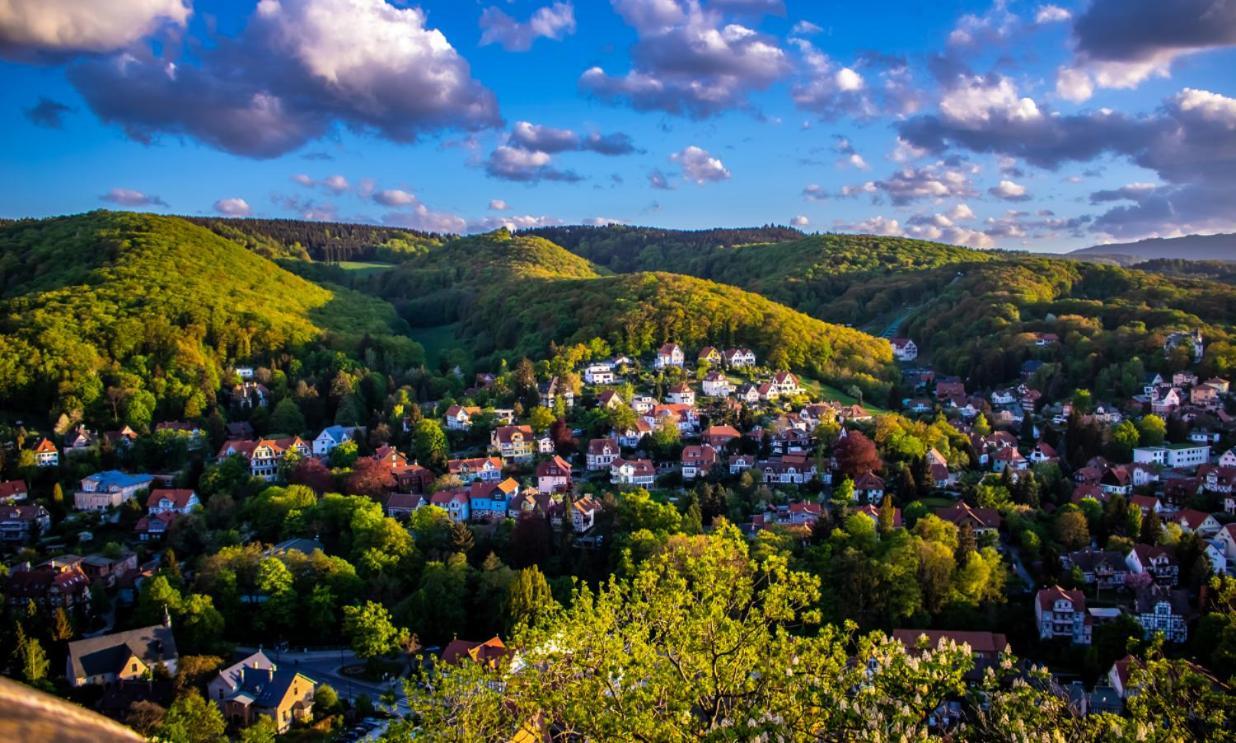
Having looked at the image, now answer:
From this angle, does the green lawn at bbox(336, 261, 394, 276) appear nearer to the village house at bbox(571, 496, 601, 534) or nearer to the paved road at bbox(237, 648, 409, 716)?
the village house at bbox(571, 496, 601, 534)

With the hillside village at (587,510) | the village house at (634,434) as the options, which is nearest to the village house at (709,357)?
the hillside village at (587,510)

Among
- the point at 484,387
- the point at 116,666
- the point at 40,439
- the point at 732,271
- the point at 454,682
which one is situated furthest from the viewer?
the point at 732,271

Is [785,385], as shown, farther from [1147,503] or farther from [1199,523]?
[1199,523]

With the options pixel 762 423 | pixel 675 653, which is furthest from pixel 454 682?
pixel 762 423

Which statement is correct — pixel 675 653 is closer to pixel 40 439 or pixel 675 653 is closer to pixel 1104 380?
pixel 40 439

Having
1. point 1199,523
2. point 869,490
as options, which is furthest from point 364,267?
point 1199,523

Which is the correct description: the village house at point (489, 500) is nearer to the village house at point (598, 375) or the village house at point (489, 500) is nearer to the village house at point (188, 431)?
the village house at point (188, 431)
